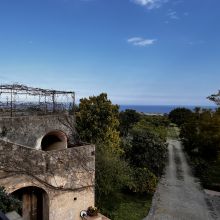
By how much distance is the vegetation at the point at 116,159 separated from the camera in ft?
60.0

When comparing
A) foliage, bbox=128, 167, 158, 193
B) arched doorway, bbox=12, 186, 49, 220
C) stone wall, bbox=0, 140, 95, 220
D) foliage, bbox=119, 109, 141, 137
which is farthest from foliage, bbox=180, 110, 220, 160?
arched doorway, bbox=12, 186, 49, 220

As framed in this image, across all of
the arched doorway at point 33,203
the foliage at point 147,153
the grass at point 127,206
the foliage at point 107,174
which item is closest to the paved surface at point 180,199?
the grass at point 127,206

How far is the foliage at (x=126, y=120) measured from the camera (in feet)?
151

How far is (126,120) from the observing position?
5109 centimetres

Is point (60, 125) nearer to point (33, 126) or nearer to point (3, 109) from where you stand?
point (33, 126)

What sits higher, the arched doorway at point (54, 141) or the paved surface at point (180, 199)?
the arched doorway at point (54, 141)

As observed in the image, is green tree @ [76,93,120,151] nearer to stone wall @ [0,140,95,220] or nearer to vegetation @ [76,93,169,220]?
vegetation @ [76,93,169,220]

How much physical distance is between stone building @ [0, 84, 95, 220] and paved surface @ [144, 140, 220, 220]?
20.2 ft

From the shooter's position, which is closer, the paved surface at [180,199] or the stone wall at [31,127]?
the stone wall at [31,127]

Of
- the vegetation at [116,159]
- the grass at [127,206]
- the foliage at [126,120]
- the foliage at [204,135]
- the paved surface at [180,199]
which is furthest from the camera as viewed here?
the foliage at [126,120]

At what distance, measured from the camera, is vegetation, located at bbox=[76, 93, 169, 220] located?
18.3 meters

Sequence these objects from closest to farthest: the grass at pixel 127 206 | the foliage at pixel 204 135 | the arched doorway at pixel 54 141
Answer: the grass at pixel 127 206 → the arched doorway at pixel 54 141 → the foliage at pixel 204 135

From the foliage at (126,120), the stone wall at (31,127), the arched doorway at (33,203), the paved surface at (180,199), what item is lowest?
the paved surface at (180,199)

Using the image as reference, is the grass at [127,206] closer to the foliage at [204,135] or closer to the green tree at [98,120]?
the green tree at [98,120]
